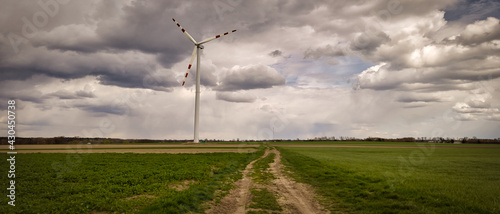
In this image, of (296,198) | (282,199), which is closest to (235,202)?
(282,199)

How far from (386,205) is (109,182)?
66.8ft

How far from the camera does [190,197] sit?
52.3 feet

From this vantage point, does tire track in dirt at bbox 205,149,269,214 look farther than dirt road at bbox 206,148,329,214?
No

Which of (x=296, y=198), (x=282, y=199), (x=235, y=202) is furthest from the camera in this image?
(x=296, y=198)

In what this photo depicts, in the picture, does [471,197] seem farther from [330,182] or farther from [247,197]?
[247,197]

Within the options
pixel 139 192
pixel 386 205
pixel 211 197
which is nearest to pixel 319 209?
pixel 386 205

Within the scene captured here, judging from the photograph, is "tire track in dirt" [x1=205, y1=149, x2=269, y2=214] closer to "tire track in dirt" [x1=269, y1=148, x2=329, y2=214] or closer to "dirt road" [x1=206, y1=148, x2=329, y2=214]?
"dirt road" [x1=206, y1=148, x2=329, y2=214]

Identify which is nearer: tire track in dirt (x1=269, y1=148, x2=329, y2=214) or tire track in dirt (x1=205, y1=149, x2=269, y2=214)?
tire track in dirt (x1=205, y1=149, x2=269, y2=214)

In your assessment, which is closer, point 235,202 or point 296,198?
point 235,202

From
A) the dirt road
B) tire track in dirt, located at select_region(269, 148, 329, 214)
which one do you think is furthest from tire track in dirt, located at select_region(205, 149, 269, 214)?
tire track in dirt, located at select_region(269, 148, 329, 214)

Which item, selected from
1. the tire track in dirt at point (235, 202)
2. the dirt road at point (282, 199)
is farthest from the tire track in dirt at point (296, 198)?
the tire track in dirt at point (235, 202)

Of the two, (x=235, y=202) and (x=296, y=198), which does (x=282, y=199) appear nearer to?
(x=296, y=198)

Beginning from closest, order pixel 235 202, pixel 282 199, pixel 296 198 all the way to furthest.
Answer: pixel 235 202 → pixel 282 199 → pixel 296 198

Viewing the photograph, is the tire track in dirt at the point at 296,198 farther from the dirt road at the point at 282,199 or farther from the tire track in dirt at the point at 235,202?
the tire track in dirt at the point at 235,202
